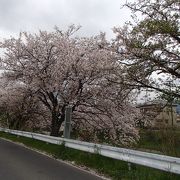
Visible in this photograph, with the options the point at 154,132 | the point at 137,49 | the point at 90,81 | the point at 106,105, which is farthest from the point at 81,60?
the point at 154,132

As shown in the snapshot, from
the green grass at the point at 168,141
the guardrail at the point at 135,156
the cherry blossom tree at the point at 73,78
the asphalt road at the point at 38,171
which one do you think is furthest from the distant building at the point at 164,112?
the cherry blossom tree at the point at 73,78

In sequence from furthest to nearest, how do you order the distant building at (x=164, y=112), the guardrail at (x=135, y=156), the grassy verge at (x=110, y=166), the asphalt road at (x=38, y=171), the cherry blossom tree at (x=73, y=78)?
1. the cherry blossom tree at (x=73, y=78)
2. the distant building at (x=164, y=112)
3. the asphalt road at (x=38, y=171)
4. the grassy verge at (x=110, y=166)
5. the guardrail at (x=135, y=156)

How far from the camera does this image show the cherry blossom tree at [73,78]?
25094mm

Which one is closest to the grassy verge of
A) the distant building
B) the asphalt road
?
the asphalt road

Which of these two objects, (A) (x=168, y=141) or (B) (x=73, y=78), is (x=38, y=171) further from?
(B) (x=73, y=78)

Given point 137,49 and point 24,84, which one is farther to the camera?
point 24,84

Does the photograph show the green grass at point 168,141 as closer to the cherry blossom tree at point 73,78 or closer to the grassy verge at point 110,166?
the grassy verge at point 110,166

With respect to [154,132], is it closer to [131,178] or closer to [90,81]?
[131,178]

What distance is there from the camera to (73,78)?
82.6 feet

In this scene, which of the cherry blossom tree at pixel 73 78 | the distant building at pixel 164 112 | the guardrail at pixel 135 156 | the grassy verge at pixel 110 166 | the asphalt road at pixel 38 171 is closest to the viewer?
the guardrail at pixel 135 156

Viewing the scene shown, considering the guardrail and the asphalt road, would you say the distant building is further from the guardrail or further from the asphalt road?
the asphalt road

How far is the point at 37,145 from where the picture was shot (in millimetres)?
22125

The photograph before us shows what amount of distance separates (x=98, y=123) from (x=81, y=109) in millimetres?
1531

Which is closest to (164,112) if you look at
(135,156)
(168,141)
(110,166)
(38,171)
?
(168,141)
